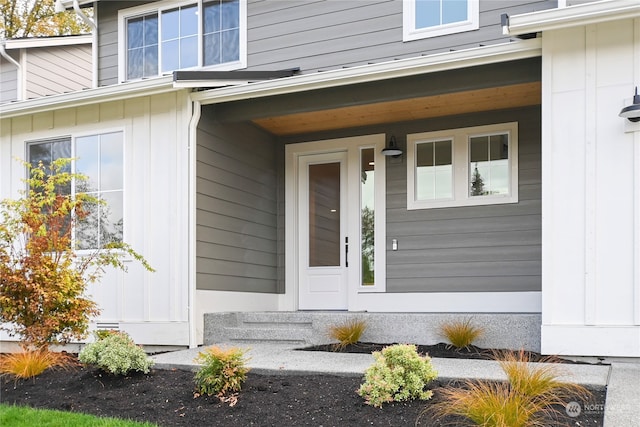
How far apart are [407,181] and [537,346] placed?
2.77m

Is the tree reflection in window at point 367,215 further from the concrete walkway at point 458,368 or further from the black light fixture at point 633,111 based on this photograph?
the black light fixture at point 633,111

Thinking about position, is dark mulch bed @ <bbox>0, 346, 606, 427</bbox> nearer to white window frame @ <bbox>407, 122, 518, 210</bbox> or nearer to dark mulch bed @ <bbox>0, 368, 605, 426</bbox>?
dark mulch bed @ <bbox>0, 368, 605, 426</bbox>

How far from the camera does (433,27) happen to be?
726 centimetres

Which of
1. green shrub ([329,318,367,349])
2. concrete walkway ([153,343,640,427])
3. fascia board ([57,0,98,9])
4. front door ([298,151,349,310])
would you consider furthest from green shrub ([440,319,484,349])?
fascia board ([57,0,98,9])

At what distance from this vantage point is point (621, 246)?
526cm

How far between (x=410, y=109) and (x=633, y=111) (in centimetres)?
288

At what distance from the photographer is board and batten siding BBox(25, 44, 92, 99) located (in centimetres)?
1356

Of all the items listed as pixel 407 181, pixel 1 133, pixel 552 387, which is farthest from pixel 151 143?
pixel 552 387

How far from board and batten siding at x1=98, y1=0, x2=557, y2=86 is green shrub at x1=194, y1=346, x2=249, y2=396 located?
4244 mm

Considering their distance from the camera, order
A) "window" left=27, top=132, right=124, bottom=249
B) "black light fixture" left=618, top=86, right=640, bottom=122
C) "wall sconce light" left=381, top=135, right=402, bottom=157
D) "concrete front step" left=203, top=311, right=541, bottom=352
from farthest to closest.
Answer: "wall sconce light" left=381, top=135, right=402, bottom=157 → "window" left=27, top=132, right=124, bottom=249 → "concrete front step" left=203, top=311, right=541, bottom=352 → "black light fixture" left=618, top=86, right=640, bottom=122

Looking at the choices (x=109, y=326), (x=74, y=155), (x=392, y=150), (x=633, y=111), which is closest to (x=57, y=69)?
(x=74, y=155)

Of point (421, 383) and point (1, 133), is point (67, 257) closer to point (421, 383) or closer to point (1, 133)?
point (1, 133)

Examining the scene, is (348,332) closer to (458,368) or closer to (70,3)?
(458,368)

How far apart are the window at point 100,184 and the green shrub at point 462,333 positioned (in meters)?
3.94
